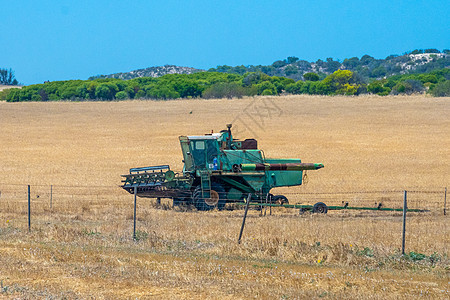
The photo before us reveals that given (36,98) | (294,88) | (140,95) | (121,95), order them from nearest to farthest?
(121,95) → (140,95) → (36,98) → (294,88)

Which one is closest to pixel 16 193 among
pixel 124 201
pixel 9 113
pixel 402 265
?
pixel 124 201

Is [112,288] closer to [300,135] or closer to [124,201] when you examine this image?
[124,201]

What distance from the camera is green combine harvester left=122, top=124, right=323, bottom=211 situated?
794 inches

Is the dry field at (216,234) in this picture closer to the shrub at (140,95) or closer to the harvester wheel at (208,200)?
the harvester wheel at (208,200)

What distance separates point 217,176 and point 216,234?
20.4ft

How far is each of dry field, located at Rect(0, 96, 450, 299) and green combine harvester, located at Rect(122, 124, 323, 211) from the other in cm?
92

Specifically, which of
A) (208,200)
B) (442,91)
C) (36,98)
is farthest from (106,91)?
(208,200)

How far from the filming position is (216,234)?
1432cm

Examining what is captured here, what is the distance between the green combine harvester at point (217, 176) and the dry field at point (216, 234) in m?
0.92

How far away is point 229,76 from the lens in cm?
10881

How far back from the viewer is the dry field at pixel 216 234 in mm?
9875

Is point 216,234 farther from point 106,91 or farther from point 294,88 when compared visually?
point 294,88

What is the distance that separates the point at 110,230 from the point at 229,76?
311 ft

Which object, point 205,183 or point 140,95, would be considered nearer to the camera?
point 205,183
